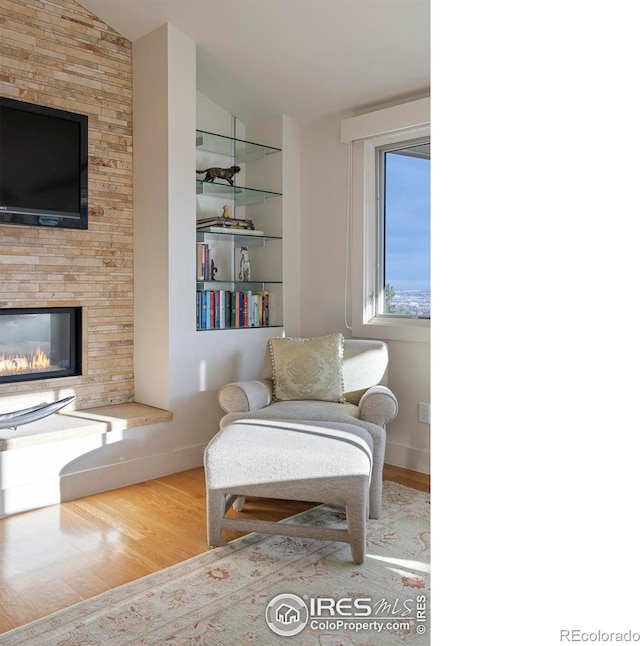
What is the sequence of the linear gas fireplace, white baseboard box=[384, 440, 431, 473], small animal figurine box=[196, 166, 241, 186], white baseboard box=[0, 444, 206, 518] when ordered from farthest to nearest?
small animal figurine box=[196, 166, 241, 186]
white baseboard box=[384, 440, 431, 473]
the linear gas fireplace
white baseboard box=[0, 444, 206, 518]

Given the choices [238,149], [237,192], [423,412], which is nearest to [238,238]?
[237,192]

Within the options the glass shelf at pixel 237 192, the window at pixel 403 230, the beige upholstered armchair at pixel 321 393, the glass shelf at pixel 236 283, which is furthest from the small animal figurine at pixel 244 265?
the window at pixel 403 230

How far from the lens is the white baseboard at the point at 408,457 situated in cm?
337

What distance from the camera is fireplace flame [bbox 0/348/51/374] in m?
3.11

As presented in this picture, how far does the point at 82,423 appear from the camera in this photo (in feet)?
9.82

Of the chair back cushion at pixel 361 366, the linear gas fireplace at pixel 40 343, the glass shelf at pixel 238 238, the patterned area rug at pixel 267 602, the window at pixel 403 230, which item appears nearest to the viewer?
the patterned area rug at pixel 267 602

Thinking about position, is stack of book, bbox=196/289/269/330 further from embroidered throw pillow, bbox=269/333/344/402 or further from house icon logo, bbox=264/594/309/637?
house icon logo, bbox=264/594/309/637

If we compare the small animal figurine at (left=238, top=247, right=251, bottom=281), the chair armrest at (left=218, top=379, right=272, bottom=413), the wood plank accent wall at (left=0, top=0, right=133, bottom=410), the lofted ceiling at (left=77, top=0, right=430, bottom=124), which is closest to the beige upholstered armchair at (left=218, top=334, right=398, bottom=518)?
the chair armrest at (left=218, top=379, right=272, bottom=413)

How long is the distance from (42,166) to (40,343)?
3.23 ft

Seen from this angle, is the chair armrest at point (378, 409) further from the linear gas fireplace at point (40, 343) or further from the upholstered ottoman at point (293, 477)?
the linear gas fireplace at point (40, 343)

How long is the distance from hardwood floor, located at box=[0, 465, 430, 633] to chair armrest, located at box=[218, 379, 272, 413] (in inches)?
18.3

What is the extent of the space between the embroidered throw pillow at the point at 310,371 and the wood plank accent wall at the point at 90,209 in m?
1.02
